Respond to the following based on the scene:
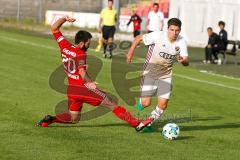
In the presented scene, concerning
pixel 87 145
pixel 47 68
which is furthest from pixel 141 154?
pixel 47 68

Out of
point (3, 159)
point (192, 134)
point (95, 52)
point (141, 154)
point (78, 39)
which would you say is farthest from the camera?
point (95, 52)

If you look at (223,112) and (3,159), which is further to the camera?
(223,112)

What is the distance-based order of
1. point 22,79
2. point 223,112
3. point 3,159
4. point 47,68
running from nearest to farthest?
point 3,159 → point 223,112 → point 22,79 → point 47,68

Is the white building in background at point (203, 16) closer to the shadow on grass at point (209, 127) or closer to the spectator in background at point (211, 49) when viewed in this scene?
the spectator in background at point (211, 49)

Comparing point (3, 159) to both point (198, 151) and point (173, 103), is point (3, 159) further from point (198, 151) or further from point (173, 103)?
point (173, 103)

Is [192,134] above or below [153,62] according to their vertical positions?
below

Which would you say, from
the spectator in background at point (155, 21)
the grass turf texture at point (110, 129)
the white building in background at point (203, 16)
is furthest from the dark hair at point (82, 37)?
the white building in background at point (203, 16)

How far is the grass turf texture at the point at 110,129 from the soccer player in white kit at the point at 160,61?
1.85 feet

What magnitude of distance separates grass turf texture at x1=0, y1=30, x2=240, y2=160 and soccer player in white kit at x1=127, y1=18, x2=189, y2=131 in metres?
0.56

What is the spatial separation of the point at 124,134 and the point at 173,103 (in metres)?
4.89

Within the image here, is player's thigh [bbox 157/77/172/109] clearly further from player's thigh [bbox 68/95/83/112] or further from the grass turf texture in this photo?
player's thigh [bbox 68/95/83/112]

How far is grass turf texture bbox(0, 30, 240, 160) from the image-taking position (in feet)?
35.4

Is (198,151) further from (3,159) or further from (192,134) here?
(3,159)

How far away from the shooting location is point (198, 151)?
11.3 metres
